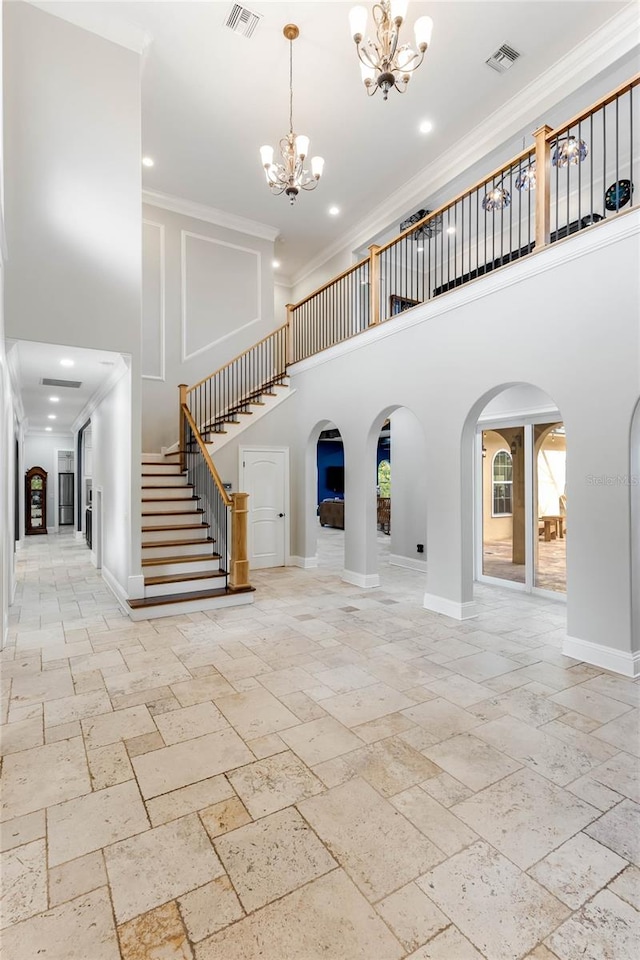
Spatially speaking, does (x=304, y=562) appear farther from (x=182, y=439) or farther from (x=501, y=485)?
(x=501, y=485)

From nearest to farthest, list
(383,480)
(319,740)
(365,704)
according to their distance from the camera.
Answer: (319,740)
(365,704)
(383,480)

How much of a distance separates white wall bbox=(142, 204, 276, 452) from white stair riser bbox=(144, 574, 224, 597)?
376 cm

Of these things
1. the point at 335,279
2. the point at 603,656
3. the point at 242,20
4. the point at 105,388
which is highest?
the point at 242,20

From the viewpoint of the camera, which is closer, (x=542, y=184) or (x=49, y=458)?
(x=542, y=184)

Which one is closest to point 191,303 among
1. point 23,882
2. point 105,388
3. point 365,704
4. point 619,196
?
point 105,388

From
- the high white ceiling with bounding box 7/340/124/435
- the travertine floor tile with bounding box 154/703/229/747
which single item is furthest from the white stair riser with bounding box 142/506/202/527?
the travertine floor tile with bounding box 154/703/229/747

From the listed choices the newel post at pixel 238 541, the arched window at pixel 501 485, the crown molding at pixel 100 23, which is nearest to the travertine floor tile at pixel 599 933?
the newel post at pixel 238 541

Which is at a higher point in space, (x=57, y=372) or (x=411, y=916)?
(x=57, y=372)

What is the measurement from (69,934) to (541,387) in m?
4.52

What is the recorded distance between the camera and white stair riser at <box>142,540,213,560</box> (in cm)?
592

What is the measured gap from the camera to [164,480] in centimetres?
705

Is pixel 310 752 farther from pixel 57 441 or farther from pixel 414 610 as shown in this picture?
pixel 57 441

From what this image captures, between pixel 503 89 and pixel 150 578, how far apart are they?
752 cm

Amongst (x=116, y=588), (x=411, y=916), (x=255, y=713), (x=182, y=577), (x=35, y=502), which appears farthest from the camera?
(x=35, y=502)
